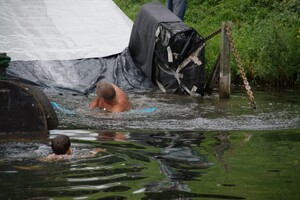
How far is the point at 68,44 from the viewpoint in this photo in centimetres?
1781

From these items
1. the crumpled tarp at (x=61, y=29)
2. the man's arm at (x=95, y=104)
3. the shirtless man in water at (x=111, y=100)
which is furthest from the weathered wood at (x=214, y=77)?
the crumpled tarp at (x=61, y=29)

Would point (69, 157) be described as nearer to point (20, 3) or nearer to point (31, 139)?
point (31, 139)

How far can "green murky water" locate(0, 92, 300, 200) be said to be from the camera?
6.94m

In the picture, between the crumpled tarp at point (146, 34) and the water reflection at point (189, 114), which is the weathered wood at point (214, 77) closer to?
the water reflection at point (189, 114)

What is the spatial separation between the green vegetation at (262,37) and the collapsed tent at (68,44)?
2.04m

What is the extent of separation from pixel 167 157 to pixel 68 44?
9610mm

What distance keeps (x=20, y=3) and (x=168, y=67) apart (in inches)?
203

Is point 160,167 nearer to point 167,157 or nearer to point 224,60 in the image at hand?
point 167,157

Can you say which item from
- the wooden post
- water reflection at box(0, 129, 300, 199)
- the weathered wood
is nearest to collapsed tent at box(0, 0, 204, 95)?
the weathered wood

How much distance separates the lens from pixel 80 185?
7.08 meters

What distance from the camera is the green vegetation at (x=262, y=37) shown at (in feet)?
53.6

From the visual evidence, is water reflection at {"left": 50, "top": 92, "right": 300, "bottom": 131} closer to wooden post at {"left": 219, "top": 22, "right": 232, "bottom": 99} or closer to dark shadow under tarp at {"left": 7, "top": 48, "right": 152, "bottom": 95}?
wooden post at {"left": 219, "top": 22, "right": 232, "bottom": 99}

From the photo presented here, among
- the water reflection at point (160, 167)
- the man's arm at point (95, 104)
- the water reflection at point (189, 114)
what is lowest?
the water reflection at point (189, 114)

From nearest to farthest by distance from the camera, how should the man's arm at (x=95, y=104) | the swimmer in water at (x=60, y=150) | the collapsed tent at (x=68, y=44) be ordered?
the swimmer in water at (x=60, y=150)
the man's arm at (x=95, y=104)
the collapsed tent at (x=68, y=44)
